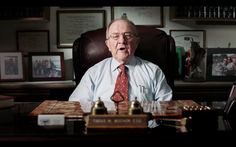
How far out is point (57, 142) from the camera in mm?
1279

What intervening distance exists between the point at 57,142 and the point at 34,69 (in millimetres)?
2293

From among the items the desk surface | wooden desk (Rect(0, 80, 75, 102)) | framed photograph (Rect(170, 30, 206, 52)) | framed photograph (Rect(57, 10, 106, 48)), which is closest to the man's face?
wooden desk (Rect(0, 80, 75, 102))

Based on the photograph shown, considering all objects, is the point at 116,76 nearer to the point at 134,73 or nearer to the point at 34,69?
the point at 134,73

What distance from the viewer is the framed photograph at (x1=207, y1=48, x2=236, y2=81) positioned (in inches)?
138

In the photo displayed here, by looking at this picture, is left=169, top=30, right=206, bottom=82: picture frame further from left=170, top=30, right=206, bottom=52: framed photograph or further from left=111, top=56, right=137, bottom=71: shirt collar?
left=111, top=56, right=137, bottom=71: shirt collar

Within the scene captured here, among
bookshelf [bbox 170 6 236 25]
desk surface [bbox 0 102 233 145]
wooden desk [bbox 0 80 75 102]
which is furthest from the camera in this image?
bookshelf [bbox 170 6 236 25]

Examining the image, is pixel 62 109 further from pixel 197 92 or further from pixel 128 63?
pixel 197 92

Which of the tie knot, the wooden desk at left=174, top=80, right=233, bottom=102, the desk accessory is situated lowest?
the wooden desk at left=174, top=80, right=233, bottom=102

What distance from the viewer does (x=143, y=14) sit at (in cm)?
363

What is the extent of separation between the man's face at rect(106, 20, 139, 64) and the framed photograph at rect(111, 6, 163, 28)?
94cm

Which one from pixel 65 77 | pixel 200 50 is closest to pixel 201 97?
pixel 200 50

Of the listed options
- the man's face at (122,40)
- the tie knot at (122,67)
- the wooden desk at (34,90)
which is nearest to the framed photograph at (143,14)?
the wooden desk at (34,90)

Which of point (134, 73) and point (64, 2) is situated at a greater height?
point (64, 2)

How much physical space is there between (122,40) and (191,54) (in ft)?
3.31
